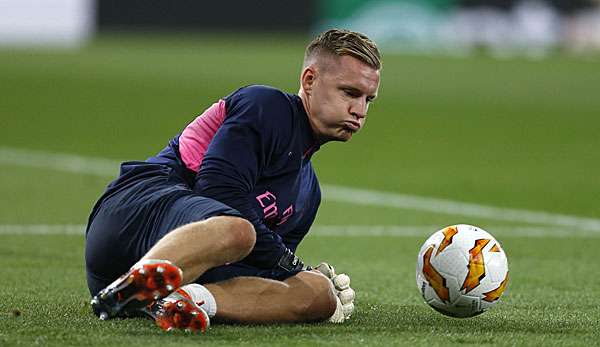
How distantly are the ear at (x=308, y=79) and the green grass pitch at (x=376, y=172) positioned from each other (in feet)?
3.74

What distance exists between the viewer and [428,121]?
20719 millimetres

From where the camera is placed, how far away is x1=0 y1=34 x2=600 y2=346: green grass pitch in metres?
6.14

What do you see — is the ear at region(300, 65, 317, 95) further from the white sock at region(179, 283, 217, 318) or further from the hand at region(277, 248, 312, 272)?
the white sock at region(179, 283, 217, 318)

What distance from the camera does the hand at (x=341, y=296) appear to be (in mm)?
6277

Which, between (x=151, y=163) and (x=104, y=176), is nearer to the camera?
(x=151, y=163)

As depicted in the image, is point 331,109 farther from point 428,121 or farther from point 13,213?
point 428,121

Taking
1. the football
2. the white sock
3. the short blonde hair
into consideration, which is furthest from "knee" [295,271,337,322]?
the short blonde hair

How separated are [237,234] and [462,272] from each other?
1.30m

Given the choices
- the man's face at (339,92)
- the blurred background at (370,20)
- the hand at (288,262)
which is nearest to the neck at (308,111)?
A: the man's face at (339,92)

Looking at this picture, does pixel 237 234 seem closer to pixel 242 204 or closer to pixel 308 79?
pixel 242 204

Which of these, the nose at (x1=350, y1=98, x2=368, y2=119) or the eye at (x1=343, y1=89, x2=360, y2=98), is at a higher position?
the eye at (x1=343, y1=89, x2=360, y2=98)

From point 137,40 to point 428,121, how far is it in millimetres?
19494

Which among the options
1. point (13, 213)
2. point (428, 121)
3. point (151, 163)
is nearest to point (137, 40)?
point (428, 121)

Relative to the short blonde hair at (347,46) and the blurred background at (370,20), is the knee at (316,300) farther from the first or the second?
the blurred background at (370,20)
